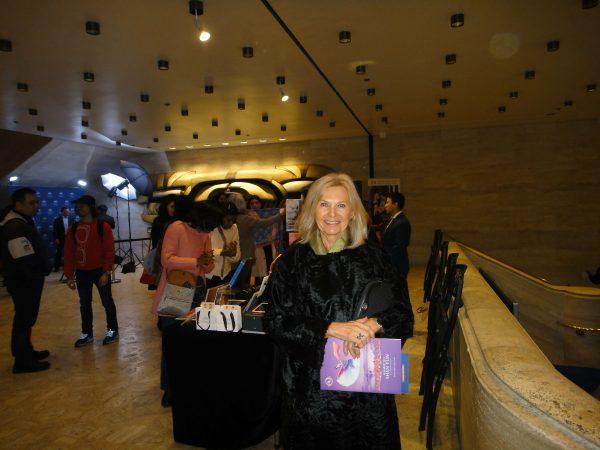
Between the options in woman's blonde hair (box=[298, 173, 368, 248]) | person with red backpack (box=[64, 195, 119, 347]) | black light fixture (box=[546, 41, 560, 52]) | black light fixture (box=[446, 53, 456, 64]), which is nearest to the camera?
woman's blonde hair (box=[298, 173, 368, 248])

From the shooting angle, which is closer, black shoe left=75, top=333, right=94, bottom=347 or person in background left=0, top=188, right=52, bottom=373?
person in background left=0, top=188, right=52, bottom=373

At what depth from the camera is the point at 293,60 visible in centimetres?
553

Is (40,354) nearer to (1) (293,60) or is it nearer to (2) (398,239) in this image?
(2) (398,239)

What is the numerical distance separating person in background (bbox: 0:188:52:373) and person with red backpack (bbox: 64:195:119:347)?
0.42 metres

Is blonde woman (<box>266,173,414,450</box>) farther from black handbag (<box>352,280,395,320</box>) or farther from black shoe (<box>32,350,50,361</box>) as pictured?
black shoe (<box>32,350,50,361</box>)

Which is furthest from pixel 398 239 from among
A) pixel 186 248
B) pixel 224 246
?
pixel 186 248

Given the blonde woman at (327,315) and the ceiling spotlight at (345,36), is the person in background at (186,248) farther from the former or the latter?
the ceiling spotlight at (345,36)

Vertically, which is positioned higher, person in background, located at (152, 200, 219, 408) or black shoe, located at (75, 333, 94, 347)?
person in background, located at (152, 200, 219, 408)

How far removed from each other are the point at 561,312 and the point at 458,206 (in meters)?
7.52

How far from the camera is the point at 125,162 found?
13.8m

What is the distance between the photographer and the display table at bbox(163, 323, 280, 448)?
94.1 inches

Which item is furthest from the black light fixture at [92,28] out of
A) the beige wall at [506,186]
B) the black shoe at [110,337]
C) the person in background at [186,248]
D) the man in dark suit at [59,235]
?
the beige wall at [506,186]

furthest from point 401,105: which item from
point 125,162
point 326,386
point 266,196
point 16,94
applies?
point 125,162

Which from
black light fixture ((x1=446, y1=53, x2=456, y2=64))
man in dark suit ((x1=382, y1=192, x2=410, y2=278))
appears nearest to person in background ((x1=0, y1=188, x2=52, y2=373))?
man in dark suit ((x1=382, y1=192, x2=410, y2=278))
